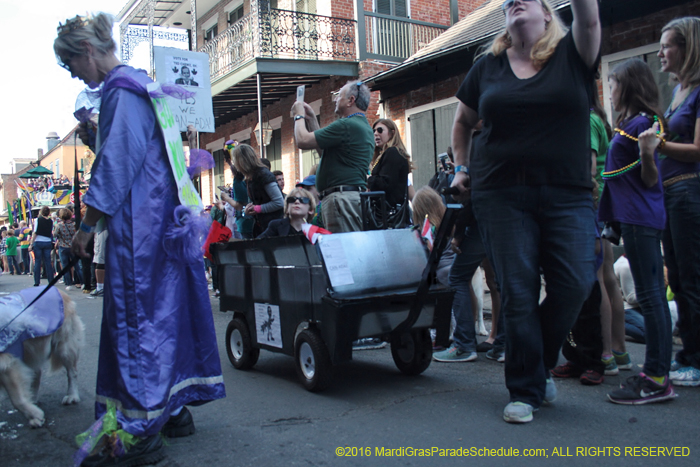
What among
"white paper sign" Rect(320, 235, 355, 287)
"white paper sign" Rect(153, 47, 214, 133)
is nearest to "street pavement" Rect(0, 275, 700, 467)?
"white paper sign" Rect(320, 235, 355, 287)

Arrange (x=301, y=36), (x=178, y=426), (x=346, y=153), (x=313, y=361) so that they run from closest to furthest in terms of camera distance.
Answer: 1. (x=178, y=426)
2. (x=313, y=361)
3. (x=346, y=153)
4. (x=301, y=36)

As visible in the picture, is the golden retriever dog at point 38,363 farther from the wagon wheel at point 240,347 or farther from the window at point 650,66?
the window at point 650,66

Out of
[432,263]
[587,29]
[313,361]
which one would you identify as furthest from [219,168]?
[587,29]

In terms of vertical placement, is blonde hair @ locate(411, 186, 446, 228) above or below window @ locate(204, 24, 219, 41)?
below

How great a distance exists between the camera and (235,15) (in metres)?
19.8

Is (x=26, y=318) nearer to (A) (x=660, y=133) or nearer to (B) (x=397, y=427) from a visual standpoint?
(B) (x=397, y=427)

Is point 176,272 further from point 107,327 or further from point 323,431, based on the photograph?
point 323,431

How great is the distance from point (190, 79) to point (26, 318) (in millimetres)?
5636

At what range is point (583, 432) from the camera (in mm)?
2762

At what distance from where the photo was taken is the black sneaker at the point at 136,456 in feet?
8.21

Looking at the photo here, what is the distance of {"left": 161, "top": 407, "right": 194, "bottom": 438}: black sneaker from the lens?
2.90 meters

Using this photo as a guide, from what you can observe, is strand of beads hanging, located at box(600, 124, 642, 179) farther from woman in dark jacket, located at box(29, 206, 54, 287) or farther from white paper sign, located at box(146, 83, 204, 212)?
woman in dark jacket, located at box(29, 206, 54, 287)

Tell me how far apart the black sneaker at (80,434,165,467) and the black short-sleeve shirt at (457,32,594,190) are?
197 cm

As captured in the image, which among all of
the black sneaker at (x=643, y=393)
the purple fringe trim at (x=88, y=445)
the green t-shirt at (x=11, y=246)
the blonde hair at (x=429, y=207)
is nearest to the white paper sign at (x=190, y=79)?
the blonde hair at (x=429, y=207)
